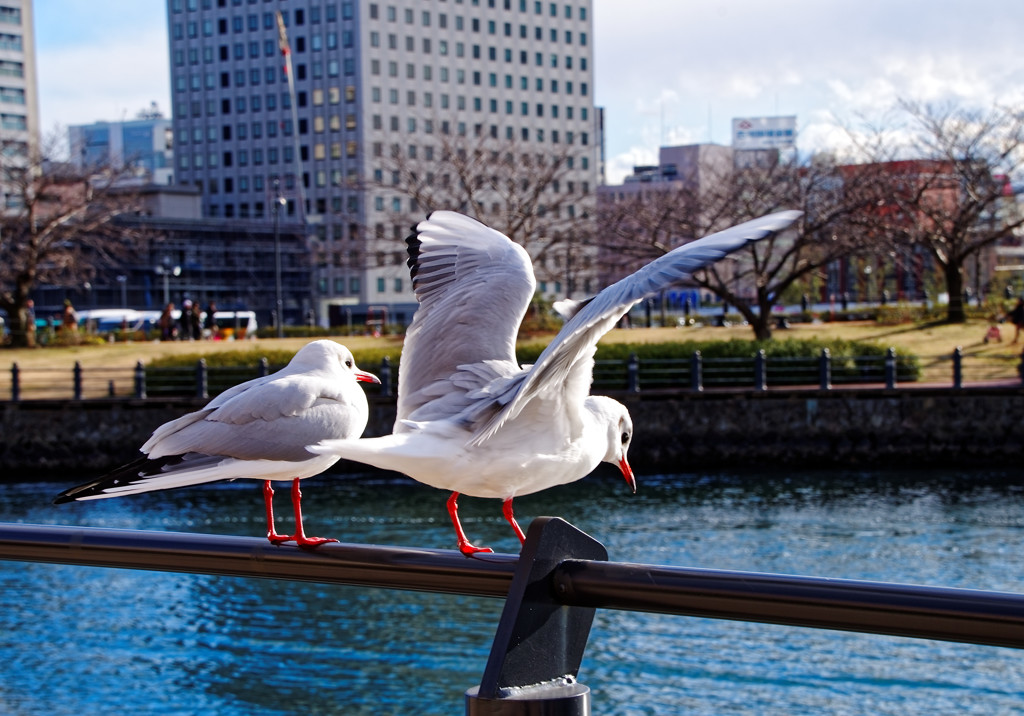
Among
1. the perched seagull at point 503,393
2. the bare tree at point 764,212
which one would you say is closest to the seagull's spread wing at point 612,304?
the perched seagull at point 503,393

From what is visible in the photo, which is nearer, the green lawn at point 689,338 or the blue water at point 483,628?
the blue water at point 483,628

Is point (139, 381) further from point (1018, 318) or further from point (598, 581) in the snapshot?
point (598, 581)

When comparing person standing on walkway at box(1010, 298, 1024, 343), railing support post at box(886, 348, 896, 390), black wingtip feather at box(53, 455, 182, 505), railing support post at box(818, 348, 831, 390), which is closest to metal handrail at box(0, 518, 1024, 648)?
black wingtip feather at box(53, 455, 182, 505)

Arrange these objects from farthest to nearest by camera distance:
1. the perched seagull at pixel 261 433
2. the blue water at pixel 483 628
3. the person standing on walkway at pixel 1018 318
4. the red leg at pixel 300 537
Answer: the person standing on walkway at pixel 1018 318
the blue water at pixel 483 628
the perched seagull at pixel 261 433
the red leg at pixel 300 537

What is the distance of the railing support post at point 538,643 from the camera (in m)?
1.53

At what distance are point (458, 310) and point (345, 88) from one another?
3746 inches

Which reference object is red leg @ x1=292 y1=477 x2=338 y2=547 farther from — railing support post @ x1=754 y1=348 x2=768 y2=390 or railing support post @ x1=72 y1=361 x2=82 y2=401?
railing support post @ x1=72 y1=361 x2=82 y2=401

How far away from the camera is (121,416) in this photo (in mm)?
24734

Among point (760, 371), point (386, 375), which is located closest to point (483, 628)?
point (386, 375)

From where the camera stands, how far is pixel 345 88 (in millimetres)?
95812

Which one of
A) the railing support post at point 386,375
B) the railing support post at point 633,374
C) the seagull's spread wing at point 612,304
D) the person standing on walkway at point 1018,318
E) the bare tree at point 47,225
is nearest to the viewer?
the seagull's spread wing at point 612,304

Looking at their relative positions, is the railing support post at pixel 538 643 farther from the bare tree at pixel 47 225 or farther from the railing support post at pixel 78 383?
the bare tree at pixel 47 225

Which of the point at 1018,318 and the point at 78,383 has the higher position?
the point at 1018,318

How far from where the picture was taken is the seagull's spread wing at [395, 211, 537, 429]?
11.7 ft
